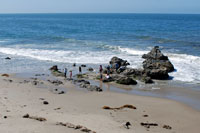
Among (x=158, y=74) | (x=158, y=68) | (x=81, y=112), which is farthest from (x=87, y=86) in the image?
(x=158, y=68)

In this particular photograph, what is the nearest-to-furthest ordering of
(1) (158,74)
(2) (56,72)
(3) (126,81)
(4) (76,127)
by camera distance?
(4) (76,127)
(3) (126,81)
(1) (158,74)
(2) (56,72)

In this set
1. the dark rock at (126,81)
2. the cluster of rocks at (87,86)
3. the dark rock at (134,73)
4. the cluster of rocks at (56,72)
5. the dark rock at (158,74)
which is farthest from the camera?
the cluster of rocks at (56,72)

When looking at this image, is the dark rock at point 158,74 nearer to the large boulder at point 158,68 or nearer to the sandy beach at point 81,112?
the large boulder at point 158,68

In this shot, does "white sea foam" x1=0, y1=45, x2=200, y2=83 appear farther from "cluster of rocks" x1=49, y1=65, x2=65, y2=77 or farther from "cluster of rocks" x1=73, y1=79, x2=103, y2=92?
"cluster of rocks" x1=73, y1=79, x2=103, y2=92

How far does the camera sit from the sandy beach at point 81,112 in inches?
462

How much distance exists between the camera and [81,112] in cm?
1449

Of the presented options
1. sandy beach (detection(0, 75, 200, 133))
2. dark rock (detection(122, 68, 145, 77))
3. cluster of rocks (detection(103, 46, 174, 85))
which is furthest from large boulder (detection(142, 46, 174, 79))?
sandy beach (detection(0, 75, 200, 133))

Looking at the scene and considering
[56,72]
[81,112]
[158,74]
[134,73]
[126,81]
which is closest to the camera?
[81,112]

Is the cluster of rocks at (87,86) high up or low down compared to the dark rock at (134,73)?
down

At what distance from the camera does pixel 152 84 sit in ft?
72.5

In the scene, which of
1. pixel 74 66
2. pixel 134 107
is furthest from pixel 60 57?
pixel 134 107

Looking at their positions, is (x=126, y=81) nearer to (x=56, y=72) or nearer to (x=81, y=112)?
(x=56, y=72)

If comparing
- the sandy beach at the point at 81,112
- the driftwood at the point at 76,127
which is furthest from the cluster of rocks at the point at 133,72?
the driftwood at the point at 76,127

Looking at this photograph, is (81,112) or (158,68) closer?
(81,112)
